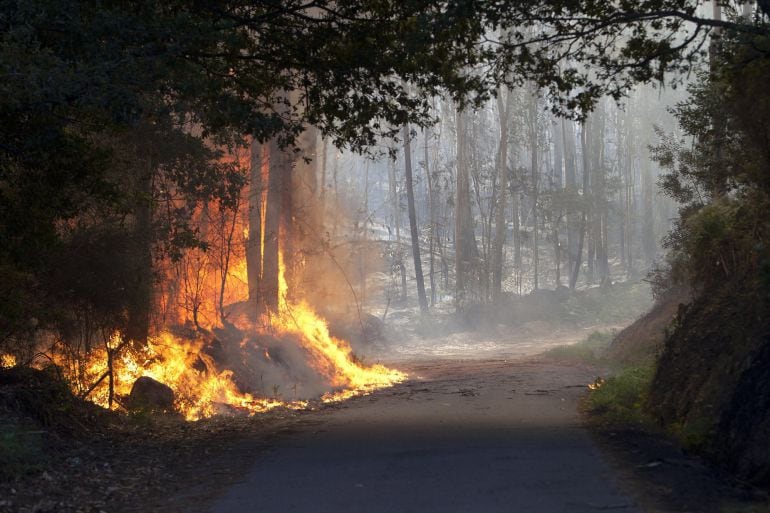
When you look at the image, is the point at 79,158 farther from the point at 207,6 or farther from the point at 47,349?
the point at 47,349

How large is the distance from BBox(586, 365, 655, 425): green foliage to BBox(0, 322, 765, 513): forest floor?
0.53m

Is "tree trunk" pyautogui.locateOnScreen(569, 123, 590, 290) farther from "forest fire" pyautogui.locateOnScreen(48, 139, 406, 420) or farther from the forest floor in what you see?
the forest floor

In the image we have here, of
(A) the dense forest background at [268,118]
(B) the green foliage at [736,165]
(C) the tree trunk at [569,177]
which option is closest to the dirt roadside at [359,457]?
(A) the dense forest background at [268,118]

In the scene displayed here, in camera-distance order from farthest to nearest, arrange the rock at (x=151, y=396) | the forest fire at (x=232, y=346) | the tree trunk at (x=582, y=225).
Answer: the tree trunk at (x=582, y=225)
the forest fire at (x=232, y=346)
the rock at (x=151, y=396)

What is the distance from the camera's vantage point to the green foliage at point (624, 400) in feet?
41.0

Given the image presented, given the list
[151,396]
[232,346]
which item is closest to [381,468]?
[151,396]

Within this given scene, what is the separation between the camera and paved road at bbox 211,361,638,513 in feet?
24.4

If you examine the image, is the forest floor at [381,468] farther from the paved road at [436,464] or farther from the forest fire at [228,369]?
the forest fire at [228,369]

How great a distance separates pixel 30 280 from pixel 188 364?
18.2 feet

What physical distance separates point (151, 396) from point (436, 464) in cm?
757

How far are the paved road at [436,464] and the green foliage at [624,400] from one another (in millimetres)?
529

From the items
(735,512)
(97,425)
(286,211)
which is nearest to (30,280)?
(97,425)

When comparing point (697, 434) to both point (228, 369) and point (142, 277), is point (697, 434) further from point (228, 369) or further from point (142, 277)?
point (228, 369)

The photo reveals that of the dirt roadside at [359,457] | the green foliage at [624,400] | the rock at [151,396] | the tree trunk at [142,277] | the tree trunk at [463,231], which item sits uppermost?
the tree trunk at [463,231]
